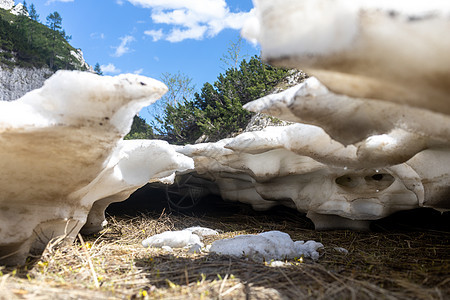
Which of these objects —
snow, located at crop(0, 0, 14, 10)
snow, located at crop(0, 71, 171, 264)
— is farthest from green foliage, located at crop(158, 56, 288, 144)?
snow, located at crop(0, 0, 14, 10)

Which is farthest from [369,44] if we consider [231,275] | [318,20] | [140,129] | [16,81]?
[16,81]

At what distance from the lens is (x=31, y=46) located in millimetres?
27031

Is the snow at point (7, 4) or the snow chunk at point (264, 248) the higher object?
the snow at point (7, 4)

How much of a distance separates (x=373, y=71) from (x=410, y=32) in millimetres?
170

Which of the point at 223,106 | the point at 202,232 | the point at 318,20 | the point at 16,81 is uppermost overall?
the point at 16,81

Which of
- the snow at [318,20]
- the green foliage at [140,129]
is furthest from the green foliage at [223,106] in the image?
the snow at [318,20]

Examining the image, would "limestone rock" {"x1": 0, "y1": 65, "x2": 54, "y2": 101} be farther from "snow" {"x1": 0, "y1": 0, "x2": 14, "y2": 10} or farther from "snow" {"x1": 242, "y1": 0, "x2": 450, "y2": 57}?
"snow" {"x1": 242, "y1": 0, "x2": 450, "y2": 57}

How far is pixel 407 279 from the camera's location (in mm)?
1726

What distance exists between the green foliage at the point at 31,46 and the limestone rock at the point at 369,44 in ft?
88.7

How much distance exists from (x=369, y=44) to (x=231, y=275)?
125cm

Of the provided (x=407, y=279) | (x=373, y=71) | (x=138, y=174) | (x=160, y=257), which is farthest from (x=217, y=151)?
(x=373, y=71)

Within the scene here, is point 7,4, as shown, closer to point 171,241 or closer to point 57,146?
point 171,241

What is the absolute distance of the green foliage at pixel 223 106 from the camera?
23.8ft

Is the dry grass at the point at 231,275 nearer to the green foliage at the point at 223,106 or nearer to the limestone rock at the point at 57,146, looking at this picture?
the limestone rock at the point at 57,146
